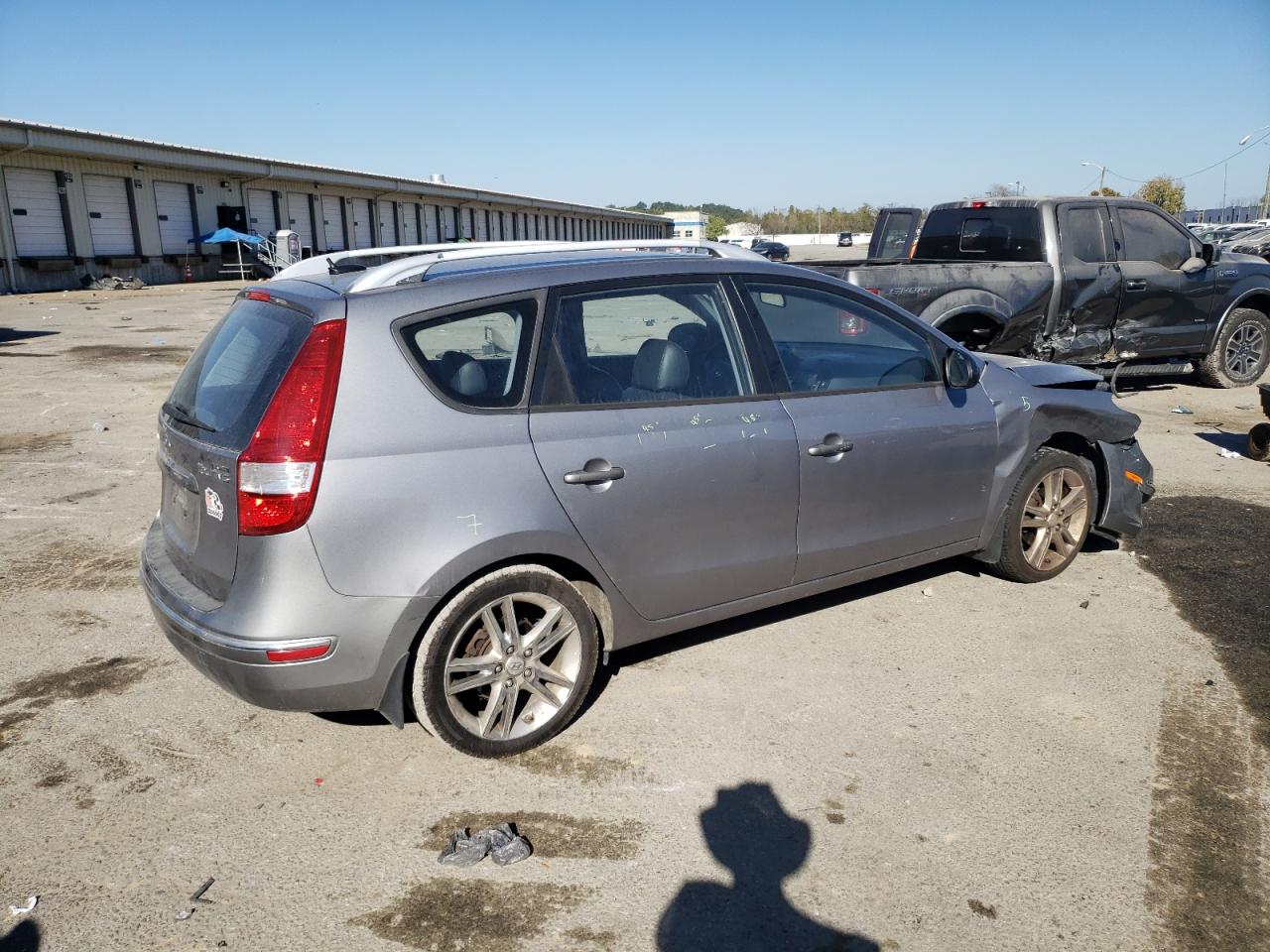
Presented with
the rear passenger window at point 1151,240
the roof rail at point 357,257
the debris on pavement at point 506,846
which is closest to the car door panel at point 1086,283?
the rear passenger window at point 1151,240

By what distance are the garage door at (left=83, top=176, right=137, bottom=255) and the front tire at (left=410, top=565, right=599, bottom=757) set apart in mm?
37009

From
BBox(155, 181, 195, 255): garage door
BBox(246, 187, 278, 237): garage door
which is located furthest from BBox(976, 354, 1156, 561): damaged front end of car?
BBox(246, 187, 278, 237): garage door

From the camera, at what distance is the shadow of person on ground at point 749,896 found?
8.51 feet

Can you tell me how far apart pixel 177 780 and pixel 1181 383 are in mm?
12331

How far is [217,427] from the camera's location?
3.27 m

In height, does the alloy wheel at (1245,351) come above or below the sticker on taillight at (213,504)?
below

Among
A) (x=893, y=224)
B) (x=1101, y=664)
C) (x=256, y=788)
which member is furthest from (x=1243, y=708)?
(x=893, y=224)

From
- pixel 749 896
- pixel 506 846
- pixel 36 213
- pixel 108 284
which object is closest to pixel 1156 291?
pixel 749 896

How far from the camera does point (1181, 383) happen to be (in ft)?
39.1

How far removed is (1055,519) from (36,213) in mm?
35834

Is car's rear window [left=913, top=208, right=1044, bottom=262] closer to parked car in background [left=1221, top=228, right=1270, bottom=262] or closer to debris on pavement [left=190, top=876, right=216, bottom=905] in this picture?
debris on pavement [left=190, top=876, right=216, bottom=905]

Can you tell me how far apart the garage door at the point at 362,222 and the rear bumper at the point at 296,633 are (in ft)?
165

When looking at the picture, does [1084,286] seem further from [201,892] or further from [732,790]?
[201,892]

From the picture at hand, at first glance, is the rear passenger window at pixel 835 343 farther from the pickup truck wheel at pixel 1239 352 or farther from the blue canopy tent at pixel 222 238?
the blue canopy tent at pixel 222 238
